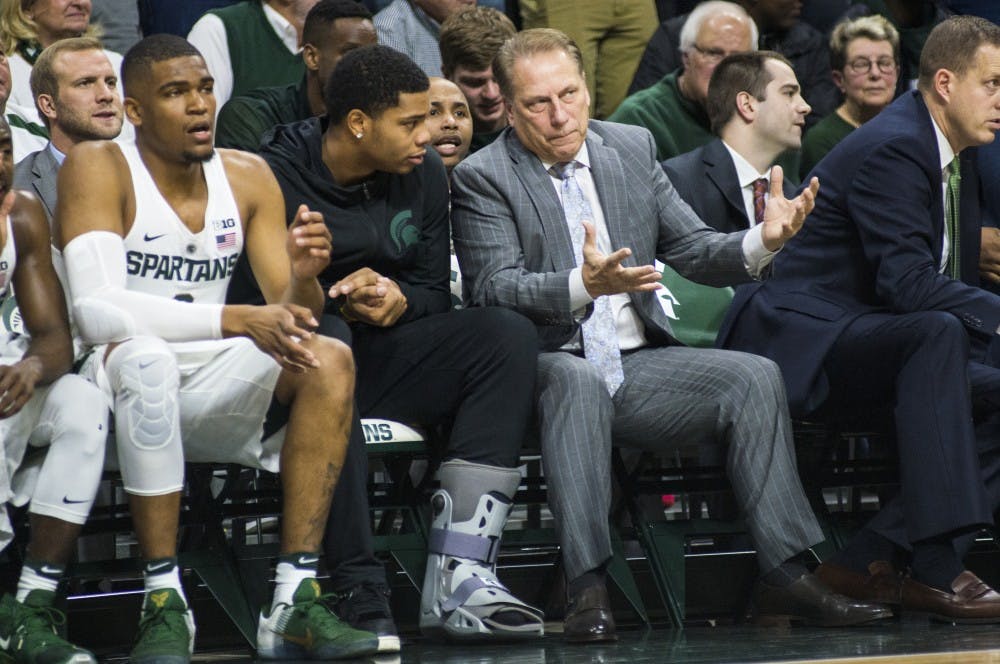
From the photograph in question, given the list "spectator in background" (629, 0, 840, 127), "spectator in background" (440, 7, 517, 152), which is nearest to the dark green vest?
"spectator in background" (440, 7, 517, 152)

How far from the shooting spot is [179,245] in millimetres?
3680

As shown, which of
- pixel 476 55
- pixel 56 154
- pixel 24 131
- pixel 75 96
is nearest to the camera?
pixel 56 154

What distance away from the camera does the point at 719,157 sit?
5.15 m

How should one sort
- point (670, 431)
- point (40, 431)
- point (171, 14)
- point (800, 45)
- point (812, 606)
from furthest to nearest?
1. point (800, 45)
2. point (171, 14)
3. point (670, 431)
4. point (812, 606)
5. point (40, 431)

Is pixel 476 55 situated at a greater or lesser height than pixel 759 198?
greater

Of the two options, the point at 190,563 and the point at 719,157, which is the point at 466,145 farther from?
the point at 190,563

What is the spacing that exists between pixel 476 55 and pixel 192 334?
220 cm

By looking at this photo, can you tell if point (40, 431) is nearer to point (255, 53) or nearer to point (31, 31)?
point (31, 31)

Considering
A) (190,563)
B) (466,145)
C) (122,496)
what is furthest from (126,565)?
(466,145)

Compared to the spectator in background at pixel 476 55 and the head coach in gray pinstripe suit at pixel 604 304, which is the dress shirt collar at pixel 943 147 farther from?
the spectator in background at pixel 476 55

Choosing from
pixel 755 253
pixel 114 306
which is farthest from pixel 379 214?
pixel 755 253

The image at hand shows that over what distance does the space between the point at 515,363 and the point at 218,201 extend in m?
0.83

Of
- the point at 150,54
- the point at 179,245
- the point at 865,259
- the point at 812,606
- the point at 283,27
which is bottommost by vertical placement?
the point at 812,606

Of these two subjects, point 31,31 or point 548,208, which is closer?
point 548,208
